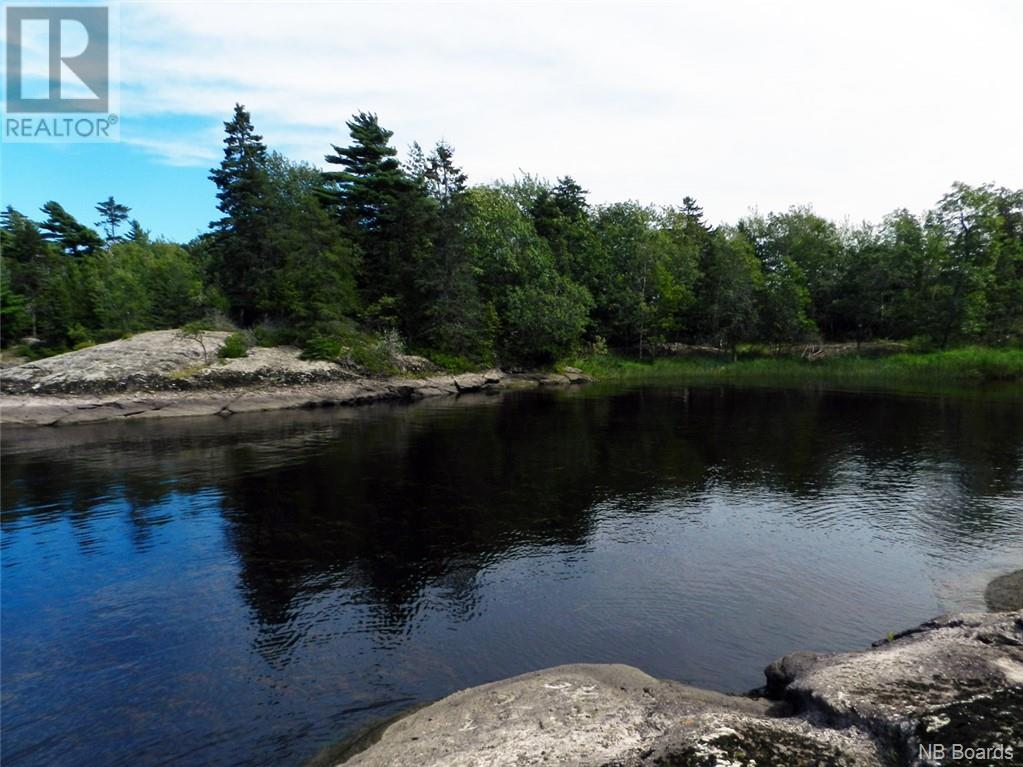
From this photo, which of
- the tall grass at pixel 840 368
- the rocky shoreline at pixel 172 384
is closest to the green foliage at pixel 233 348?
the rocky shoreline at pixel 172 384

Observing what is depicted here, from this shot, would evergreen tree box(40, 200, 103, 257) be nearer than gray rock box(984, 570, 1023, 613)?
No

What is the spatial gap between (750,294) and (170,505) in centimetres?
7342

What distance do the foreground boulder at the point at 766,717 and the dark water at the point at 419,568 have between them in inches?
65.4

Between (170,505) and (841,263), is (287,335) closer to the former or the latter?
(170,505)

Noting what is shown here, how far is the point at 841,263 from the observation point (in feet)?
272

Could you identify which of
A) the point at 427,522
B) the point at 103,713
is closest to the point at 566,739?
the point at 103,713

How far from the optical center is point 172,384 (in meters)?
41.4

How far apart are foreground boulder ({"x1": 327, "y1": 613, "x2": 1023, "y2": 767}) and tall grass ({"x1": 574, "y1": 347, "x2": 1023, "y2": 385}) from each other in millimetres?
56611

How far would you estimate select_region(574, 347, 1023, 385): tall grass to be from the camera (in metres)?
57.6

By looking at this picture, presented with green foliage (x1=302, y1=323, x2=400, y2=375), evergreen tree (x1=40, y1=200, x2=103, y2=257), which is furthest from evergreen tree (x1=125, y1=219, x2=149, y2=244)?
green foliage (x1=302, y1=323, x2=400, y2=375)

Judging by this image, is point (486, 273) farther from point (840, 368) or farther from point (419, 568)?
point (419, 568)

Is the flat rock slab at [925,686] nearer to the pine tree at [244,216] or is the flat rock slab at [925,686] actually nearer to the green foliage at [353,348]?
the green foliage at [353,348]

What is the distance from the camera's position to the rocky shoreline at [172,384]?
124 ft

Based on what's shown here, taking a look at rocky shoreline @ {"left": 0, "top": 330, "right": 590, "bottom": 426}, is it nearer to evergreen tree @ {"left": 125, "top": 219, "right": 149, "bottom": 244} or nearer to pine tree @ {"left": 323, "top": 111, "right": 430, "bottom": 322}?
pine tree @ {"left": 323, "top": 111, "right": 430, "bottom": 322}
